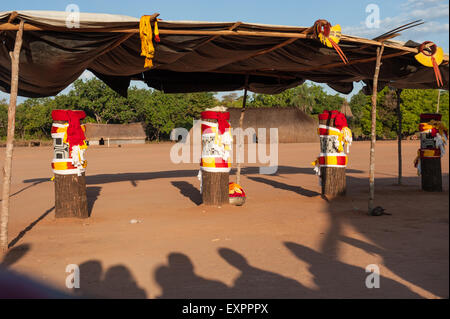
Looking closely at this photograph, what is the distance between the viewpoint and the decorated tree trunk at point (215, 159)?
8.55m

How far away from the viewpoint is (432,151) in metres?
10.4

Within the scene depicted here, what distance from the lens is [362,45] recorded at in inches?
317

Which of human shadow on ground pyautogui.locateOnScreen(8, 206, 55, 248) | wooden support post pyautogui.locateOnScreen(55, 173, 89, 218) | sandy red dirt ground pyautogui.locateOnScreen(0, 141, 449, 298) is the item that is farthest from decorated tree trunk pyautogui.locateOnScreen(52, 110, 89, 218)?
human shadow on ground pyautogui.locateOnScreen(8, 206, 55, 248)

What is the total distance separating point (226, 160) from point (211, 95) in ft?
167

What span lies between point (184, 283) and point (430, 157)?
8.08m

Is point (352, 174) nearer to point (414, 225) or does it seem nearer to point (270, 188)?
point (270, 188)

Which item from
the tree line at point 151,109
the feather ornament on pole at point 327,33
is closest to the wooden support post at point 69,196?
the feather ornament on pole at point 327,33

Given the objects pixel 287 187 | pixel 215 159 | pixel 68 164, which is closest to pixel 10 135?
pixel 68 164

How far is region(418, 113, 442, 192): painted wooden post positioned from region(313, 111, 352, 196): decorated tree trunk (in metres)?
2.30

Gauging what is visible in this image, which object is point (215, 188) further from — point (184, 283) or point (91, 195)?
point (184, 283)

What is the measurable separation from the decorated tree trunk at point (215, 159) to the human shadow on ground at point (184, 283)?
3578mm

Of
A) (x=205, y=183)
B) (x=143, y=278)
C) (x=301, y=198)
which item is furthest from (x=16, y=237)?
(x=301, y=198)
